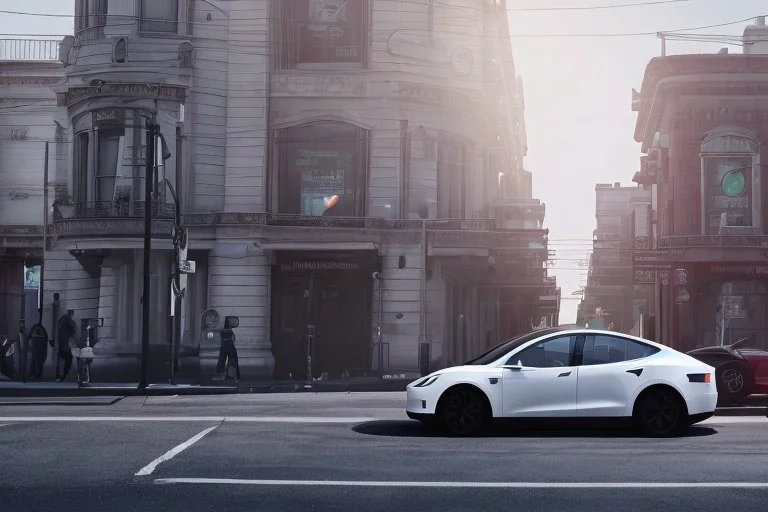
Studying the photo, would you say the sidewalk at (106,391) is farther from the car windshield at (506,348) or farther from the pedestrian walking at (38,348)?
the car windshield at (506,348)

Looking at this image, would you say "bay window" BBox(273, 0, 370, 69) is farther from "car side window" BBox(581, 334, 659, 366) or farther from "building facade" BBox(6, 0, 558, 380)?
"car side window" BBox(581, 334, 659, 366)

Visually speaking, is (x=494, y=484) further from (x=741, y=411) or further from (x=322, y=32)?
(x=322, y=32)

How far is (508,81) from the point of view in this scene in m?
68.0

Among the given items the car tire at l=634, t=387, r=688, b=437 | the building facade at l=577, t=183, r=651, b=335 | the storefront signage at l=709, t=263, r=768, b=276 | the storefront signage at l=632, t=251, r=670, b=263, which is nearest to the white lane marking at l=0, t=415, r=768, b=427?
the car tire at l=634, t=387, r=688, b=437

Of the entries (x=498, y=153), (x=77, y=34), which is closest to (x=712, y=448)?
(x=77, y=34)

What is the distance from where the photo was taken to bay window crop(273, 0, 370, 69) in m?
38.3

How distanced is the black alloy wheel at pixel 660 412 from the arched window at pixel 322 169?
78.6ft

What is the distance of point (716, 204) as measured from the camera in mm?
41781

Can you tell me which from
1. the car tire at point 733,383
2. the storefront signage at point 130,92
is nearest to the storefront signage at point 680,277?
the storefront signage at point 130,92

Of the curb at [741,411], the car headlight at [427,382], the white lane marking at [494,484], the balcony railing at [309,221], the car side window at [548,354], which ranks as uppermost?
the balcony railing at [309,221]

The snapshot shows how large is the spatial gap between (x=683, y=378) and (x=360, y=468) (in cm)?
492

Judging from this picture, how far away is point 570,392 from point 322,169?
80.2 ft

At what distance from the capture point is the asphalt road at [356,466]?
9805mm

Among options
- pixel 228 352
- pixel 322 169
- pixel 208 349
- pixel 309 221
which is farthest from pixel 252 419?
pixel 322 169
